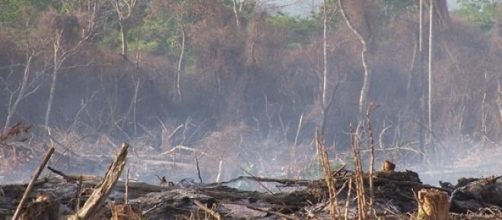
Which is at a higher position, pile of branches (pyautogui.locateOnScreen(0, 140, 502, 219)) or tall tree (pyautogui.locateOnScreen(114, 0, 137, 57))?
tall tree (pyautogui.locateOnScreen(114, 0, 137, 57))

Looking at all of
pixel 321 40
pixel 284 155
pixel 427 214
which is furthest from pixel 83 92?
pixel 427 214

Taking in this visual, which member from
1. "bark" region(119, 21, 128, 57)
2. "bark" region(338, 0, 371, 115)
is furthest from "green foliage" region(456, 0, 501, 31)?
"bark" region(119, 21, 128, 57)

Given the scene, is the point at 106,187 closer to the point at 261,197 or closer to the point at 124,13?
the point at 261,197

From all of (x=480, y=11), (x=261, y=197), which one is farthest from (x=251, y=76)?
(x=261, y=197)

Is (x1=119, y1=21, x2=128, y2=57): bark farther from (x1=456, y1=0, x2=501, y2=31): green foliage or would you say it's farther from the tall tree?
(x1=456, y1=0, x2=501, y2=31): green foliage

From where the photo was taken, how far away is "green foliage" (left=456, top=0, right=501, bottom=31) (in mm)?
29797

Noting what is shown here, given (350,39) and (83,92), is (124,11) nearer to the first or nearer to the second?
(83,92)

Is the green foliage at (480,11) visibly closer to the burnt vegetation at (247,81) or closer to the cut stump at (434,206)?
the burnt vegetation at (247,81)

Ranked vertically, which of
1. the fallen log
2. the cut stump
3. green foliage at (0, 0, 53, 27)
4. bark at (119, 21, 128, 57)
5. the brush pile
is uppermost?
green foliage at (0, 0, 53, 27)

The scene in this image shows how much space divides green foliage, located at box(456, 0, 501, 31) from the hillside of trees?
1731 mm

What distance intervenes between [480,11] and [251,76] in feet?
30.6

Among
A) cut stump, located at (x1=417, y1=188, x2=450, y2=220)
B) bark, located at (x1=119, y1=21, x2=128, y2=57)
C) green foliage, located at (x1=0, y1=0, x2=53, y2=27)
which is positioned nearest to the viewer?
cut stump, located at (x1=417, y1=188, x2=450, y2=220)

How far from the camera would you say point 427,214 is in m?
4.07

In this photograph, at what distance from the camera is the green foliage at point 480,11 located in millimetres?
29797
